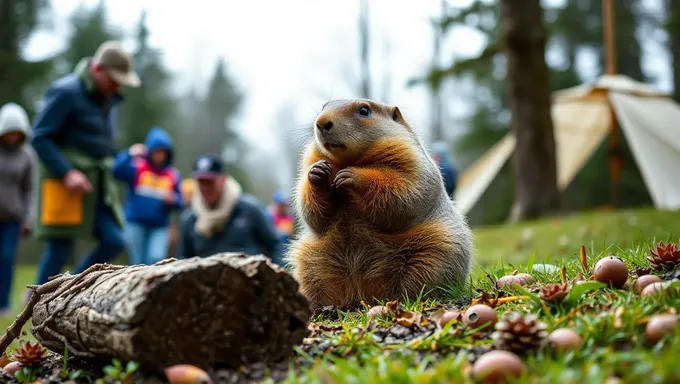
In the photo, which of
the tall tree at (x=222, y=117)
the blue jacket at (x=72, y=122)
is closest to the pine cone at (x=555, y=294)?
the blue jacket at (x=72, y=122)

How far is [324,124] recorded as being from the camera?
357 centimetres

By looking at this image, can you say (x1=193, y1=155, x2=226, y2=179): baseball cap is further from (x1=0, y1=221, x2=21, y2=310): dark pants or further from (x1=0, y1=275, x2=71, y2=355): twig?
(x1=0, y1=275, x2=71, y2=355): twig

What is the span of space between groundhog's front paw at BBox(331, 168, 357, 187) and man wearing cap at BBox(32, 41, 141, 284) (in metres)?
3.76

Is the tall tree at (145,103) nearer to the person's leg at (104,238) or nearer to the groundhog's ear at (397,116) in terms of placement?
the person's leg at (104,238)

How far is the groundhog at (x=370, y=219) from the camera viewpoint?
11.5 feet

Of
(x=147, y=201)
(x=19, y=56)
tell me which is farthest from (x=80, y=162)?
(x=19, y=56)

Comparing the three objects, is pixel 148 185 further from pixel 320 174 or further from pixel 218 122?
pixel 218 122

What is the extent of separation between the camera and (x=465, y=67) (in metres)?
13.3

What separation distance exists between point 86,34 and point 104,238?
18502 millimetres

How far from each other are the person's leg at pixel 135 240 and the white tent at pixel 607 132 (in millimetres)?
6728

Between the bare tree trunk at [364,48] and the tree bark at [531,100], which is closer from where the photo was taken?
the tree bark at [531,100]

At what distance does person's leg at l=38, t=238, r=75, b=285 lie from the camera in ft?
21.5

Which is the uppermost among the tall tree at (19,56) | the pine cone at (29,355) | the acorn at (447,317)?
the tall tree at (19,56)

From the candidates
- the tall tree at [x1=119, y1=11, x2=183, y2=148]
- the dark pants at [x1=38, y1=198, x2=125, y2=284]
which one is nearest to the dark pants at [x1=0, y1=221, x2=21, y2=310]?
the dark pants at [x1=38, y1=198, x2=125, y2=284]
